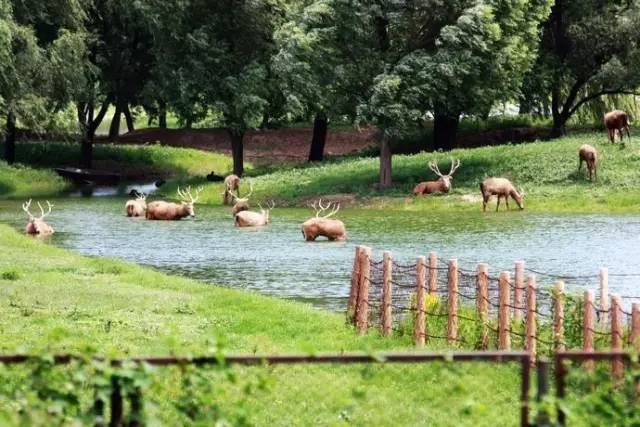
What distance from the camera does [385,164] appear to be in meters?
56.3

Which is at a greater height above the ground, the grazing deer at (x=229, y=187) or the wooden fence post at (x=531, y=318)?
the wooden fence post at (x=531, y=318)

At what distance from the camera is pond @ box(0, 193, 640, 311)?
29969mm

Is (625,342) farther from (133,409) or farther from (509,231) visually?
(509,231)

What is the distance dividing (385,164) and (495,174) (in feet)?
15.5

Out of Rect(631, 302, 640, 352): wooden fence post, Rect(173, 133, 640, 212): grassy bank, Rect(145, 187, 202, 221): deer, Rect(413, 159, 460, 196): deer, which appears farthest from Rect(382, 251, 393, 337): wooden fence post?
Rect(413, 159, 460, 196): deer

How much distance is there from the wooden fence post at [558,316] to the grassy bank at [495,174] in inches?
1234

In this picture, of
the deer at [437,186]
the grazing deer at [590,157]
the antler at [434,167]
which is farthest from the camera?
the antler at [434,167]

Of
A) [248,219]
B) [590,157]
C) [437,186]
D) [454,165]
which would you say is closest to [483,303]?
[248,219]

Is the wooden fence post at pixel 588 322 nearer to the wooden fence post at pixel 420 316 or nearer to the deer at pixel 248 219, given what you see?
the wooden fence post at pixel 420 316

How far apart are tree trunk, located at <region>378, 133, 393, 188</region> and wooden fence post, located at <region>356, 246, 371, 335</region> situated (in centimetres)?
3504

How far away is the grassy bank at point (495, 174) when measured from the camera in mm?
49969

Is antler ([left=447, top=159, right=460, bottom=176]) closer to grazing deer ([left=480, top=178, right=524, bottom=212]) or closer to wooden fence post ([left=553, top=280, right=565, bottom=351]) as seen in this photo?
grazing deer ([left=480, top=178, right=524, bottom=212])

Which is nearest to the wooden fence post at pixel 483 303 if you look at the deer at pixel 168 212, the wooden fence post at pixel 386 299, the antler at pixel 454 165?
the wooden fence post at pixel 386 299

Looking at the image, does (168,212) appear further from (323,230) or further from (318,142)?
(318,142)
